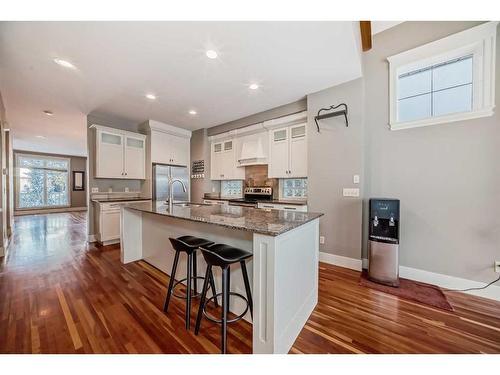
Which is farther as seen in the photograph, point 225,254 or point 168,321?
point 168,321

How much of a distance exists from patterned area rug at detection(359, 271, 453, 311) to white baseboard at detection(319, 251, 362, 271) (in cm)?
29

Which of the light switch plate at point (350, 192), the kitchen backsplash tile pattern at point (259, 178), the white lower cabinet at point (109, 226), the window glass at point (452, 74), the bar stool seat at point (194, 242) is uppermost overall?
the window glass at point (452, 74)

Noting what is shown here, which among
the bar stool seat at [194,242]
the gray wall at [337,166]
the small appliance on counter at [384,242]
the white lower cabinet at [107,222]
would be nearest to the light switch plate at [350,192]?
the gray wall at [337,166]

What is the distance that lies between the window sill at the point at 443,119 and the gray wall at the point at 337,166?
450 millimetres

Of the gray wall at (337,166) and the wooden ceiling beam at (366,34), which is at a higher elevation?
the wooden ceiling beam at (366,34)

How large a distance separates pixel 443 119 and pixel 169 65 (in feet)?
10.7

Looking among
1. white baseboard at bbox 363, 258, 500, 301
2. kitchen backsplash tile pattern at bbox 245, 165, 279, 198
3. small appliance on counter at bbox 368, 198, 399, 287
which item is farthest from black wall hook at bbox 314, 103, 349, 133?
white baseboard at bbox 363, 258, 500, 301

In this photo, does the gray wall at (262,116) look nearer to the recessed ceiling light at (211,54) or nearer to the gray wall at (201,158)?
the gray wall at (201,158)

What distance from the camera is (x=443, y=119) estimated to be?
2.32 m

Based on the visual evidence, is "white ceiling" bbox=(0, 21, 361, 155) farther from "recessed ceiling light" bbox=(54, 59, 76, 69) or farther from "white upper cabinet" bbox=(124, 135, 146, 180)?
"white upper cabinet" bbox=(124, 135, 146, 180)

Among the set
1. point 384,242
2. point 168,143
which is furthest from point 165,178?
point 384,242

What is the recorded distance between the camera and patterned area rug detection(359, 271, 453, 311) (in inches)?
79.1

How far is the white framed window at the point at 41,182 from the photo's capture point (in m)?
8.27

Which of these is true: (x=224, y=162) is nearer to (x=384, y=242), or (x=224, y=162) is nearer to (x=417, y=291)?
(x=384, y=242)
